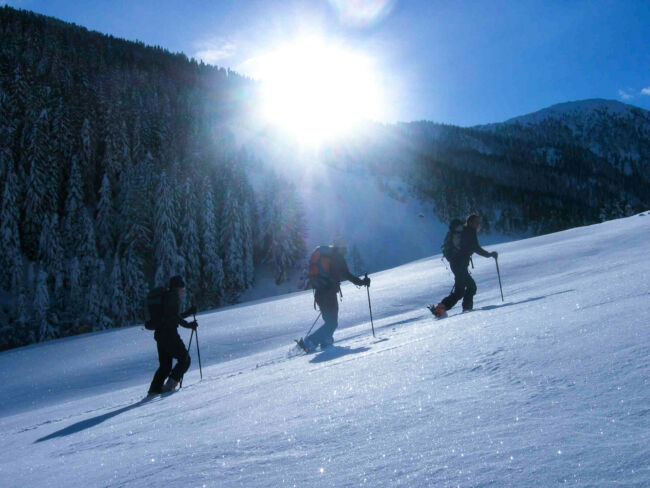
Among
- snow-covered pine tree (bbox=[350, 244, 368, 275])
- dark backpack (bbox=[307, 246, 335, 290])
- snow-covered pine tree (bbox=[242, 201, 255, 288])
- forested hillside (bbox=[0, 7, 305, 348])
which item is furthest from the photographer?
snow-covered pine tree (bbox=[350, 244, 368, 275])

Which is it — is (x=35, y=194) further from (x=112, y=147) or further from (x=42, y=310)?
(x=42, y=310)

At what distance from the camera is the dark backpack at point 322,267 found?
7250 mm

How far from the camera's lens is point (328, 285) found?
7.31 metres

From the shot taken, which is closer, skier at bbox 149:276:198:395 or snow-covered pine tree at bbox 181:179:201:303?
skier at bbox 149:276:198:395

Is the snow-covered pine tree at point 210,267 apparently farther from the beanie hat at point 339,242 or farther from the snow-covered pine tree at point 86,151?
the beanie hat at point 339,242

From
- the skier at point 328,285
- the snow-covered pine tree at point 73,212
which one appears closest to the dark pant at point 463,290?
the skier at point 328,285

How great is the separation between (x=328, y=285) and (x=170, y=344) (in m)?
2.84

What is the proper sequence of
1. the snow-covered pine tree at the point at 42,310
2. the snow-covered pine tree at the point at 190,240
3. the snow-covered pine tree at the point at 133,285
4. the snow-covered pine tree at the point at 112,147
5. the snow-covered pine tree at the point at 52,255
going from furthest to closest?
the snow-covered pine tree at the point at 112,147
the snow-covered pine tree at the point at 190,240
the snow-covered pine tree at the point at 52,255
the snow-covered pine tree at the point at 133,285
the snow-covered pine tree at the point at 42,310

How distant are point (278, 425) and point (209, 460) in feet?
1.53

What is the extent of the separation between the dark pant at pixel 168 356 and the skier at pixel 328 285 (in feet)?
6.68

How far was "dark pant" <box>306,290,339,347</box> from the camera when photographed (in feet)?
24.1

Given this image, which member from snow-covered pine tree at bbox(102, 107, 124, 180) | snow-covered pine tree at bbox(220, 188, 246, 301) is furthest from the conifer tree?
snow-covered pine tree at bbox(220, 188, 246, 301)

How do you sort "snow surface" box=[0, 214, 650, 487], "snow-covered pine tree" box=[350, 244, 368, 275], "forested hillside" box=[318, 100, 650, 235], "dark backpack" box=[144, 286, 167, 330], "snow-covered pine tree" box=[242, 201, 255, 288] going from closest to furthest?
"snow surface" box=[0, 214, 650, 487]
"dark backpack" box=[144, 286, 167, 330]
"snow-covered pine tree" box=[242, 201, 255, 288]
"snow-covered pine tree" box=[350, 244, 368, 275]
"forested hillside" box=[318, 100, 650, 235]

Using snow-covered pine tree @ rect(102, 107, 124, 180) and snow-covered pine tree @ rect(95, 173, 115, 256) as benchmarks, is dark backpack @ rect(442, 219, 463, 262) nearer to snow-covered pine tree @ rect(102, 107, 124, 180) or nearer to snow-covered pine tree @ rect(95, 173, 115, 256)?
snow-covered pine tree @ rect(95, 173, 115, 256)
